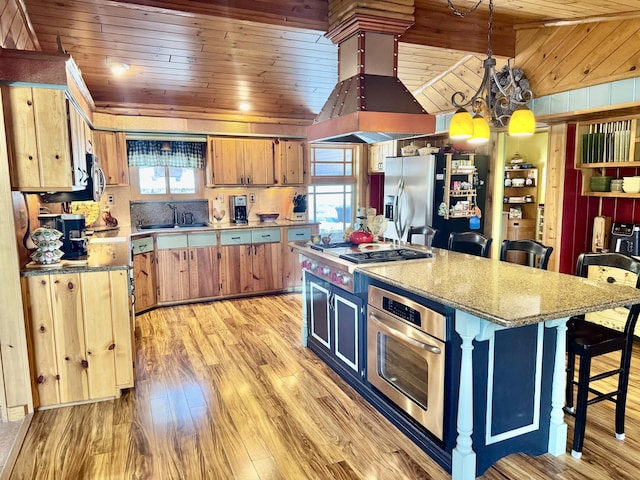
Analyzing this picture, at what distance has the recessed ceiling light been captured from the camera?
13.8 feet

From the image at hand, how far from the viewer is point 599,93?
359cm

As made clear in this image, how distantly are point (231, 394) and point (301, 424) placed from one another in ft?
2.07

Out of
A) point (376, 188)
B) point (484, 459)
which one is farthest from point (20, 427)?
point (376, 188)

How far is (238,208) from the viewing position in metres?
5.95

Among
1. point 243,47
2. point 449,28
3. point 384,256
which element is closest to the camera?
point 384,256

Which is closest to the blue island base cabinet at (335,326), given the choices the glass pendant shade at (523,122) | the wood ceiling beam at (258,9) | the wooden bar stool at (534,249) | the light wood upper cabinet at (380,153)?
the wooden bar stool at (534,249)

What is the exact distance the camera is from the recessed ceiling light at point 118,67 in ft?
13.8

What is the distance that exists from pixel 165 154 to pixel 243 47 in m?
1.97

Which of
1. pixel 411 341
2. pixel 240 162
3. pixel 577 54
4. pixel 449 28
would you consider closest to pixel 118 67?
pixel 240 162

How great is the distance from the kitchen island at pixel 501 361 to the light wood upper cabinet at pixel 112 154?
3.81 m

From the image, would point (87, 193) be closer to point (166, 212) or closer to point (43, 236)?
point (43, 236)

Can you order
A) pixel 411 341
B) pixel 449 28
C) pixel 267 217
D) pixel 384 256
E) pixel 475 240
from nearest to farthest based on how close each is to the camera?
1. pixel 411 341
2. pixel 384 256
3. pixel 475 240
4. pixel 449 28
5. pixel 267 217

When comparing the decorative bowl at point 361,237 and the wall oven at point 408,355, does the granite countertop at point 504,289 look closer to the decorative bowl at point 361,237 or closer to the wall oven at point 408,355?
the wall oven at point 408,355

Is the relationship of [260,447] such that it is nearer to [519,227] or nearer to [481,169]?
[481,169]
